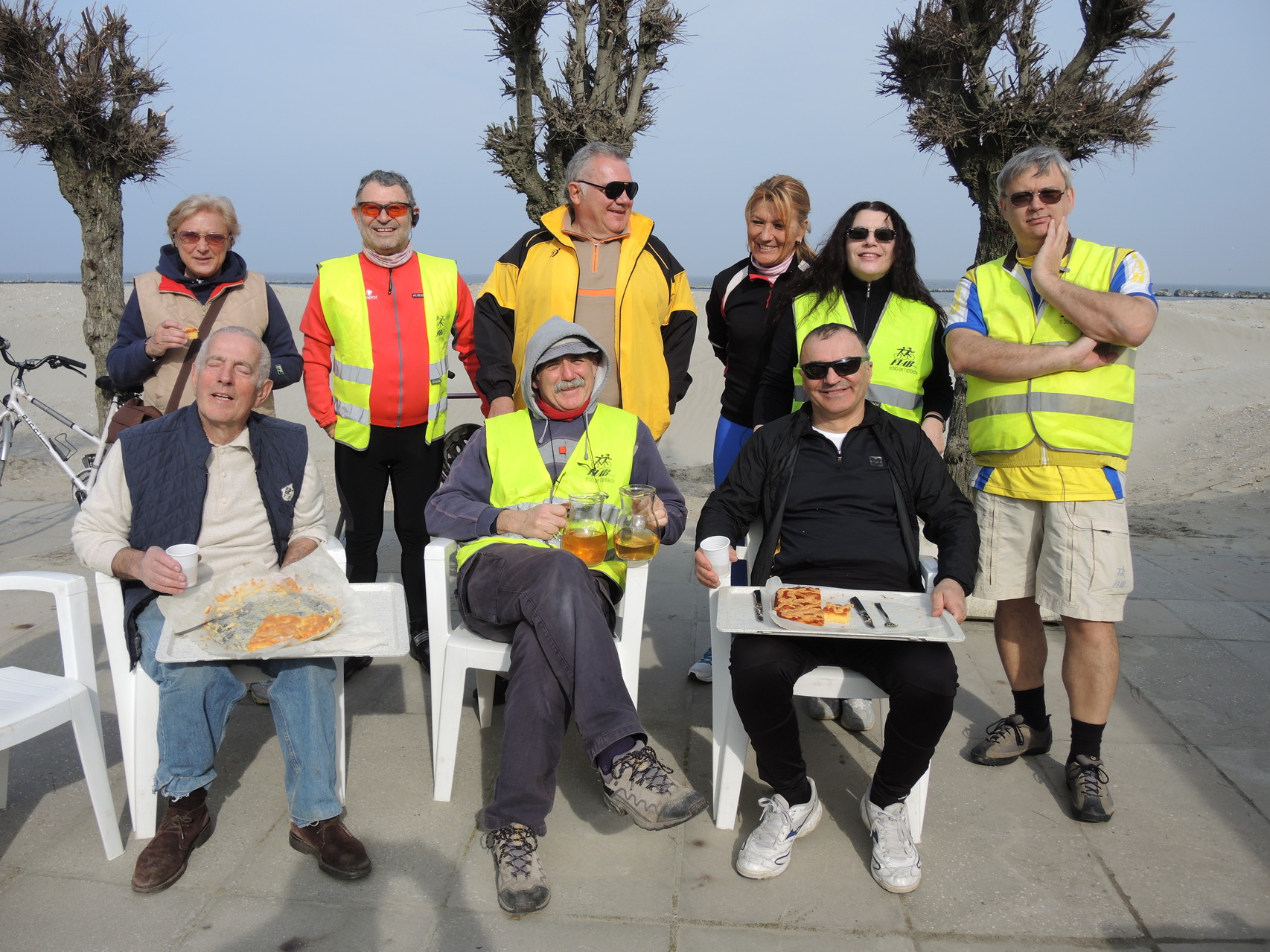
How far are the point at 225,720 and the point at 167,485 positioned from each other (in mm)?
679

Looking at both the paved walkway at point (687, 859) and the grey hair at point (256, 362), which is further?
the grey hair at point (256, 362)

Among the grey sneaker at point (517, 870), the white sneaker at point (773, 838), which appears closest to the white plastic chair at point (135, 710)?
the grey sneaker at point (517, 870)

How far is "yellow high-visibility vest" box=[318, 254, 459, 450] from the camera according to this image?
3.52 meters

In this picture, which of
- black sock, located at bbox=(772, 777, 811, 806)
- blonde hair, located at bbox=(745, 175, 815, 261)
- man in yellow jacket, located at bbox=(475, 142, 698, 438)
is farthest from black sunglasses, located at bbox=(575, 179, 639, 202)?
black sock, located at bbox=(772, 777, 811, 806)

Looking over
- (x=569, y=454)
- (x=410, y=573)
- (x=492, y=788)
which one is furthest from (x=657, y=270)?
(x=492, y=788)

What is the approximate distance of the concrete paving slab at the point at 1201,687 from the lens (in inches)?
128

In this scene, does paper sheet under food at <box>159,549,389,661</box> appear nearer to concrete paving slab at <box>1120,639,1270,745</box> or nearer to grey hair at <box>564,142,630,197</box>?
grey hair at <box>564,142,630,197</box>

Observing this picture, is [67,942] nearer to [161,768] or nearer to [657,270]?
[161,768]

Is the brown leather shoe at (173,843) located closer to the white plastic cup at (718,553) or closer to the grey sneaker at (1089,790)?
the white plastic cup at (718,553)

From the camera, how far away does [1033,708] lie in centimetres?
303

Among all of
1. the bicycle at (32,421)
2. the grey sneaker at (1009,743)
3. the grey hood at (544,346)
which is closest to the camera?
the grey hood at (544,346)

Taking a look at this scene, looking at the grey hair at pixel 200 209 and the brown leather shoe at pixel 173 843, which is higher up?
the grey hair at pixel 200 209

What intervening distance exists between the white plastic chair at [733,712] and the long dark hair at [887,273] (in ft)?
3.14

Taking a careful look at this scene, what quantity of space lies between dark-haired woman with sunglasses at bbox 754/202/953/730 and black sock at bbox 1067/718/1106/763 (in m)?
0.67
